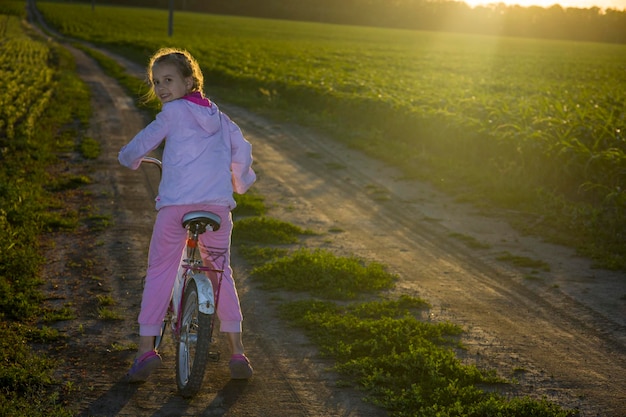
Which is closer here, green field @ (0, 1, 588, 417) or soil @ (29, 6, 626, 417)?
green field @ (0, 1, 588, 417)

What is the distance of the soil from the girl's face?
71.6 inches

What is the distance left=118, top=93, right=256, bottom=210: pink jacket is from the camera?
4.86 metres

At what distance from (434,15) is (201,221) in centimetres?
13879

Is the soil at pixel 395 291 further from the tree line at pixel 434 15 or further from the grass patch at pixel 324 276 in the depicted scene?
the tree line at pixel 434 15

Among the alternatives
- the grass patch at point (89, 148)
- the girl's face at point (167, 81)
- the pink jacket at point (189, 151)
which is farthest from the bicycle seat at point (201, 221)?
the grass patch at point (89, 148)

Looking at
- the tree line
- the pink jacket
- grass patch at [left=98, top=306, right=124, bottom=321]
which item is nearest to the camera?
the pink jacket

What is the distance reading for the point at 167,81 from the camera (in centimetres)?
490

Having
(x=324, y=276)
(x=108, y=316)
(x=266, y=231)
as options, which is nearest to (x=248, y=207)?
(x=266, y=231)

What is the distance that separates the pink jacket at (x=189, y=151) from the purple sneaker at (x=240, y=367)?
105cm

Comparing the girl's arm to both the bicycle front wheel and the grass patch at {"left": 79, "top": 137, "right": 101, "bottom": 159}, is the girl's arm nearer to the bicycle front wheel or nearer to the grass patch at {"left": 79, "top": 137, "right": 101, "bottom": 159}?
the bicycle front wheel

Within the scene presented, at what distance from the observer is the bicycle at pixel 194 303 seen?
4.77 m

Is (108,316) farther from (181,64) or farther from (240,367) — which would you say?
(181,64)

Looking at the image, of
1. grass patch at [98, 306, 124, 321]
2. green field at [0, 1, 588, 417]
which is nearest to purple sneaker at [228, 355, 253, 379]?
green field at [0, 1, 588, 417]

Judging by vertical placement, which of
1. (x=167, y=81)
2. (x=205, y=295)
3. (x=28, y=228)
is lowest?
(x=28, y=228)
